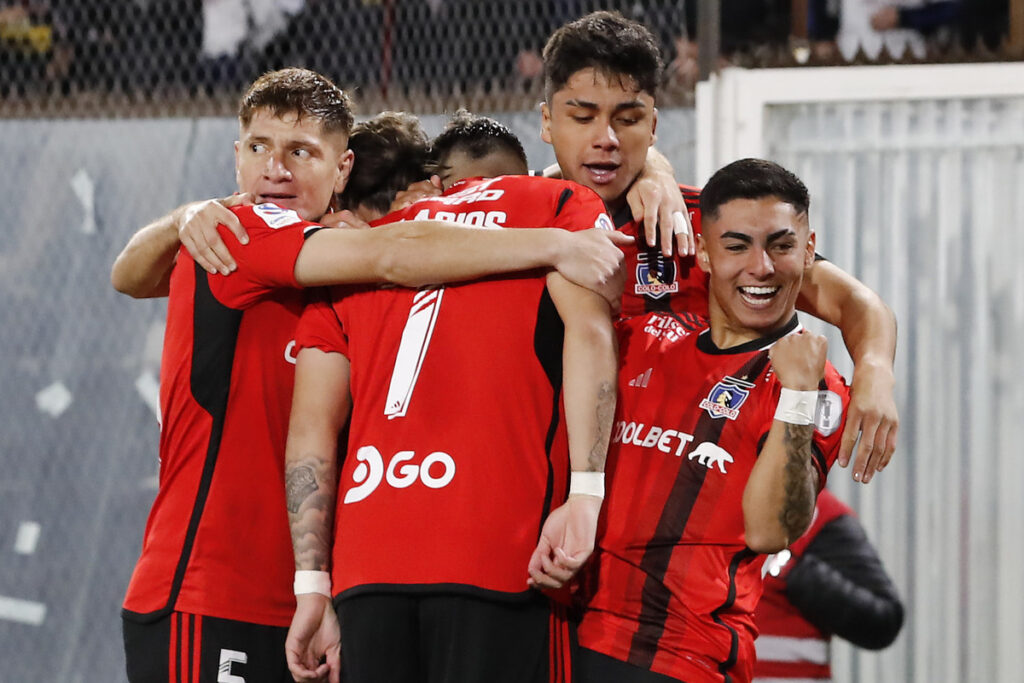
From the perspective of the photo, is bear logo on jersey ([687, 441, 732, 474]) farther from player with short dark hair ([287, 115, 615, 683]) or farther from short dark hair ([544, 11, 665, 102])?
short dark hair ([544, 11, 665, 102])

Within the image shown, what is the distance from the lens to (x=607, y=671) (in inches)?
78.5

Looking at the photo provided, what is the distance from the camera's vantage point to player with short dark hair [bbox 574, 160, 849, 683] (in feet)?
6.38

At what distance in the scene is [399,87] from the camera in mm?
4594

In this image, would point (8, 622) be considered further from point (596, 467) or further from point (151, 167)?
point (596, 467)

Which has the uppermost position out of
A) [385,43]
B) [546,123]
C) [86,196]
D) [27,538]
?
[385,43]

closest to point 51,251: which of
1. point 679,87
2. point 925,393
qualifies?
point 679,87

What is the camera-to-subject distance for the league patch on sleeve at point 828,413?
2.07m

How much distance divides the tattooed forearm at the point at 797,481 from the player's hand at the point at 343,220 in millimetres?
931

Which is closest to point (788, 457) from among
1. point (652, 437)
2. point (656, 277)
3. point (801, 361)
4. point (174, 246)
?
point (801, 361)

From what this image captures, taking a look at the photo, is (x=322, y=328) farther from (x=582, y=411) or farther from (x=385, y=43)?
(x=385, y=43)

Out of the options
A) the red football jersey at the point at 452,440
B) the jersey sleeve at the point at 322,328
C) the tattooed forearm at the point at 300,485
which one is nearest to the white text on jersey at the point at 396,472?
the red football jersey at the point at 452,440

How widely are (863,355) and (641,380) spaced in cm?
44

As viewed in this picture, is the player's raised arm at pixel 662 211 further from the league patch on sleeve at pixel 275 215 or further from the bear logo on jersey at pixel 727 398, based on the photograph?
the league patch on sleeve at pixel 275 215

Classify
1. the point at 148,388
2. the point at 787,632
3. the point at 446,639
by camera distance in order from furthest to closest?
1. the point at 148,388
2. the point at 787,632
3. the point at 446,639
